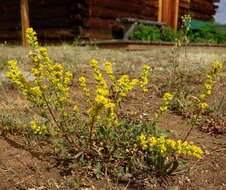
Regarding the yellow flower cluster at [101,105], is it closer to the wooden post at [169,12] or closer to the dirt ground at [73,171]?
the dirt ground at [73,171]

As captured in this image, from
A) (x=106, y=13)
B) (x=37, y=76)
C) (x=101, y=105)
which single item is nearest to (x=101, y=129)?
(x=101, y=105)

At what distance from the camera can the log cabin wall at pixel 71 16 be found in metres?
8.78

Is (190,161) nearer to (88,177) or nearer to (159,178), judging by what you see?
(159,178)

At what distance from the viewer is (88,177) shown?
6.41ft

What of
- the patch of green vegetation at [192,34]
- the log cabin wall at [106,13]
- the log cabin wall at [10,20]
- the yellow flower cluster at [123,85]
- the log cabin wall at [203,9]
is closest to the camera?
the yellow flower cluster at [123,85]

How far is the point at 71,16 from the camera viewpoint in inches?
347

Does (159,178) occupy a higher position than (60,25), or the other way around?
(60,25)

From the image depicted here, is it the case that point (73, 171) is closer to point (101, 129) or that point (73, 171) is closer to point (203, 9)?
point (101, 129)

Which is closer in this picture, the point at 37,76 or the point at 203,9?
the point at 37,76

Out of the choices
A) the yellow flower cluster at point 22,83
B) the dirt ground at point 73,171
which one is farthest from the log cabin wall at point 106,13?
the yellow flower cluster at point 22,83

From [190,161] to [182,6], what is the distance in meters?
12.4

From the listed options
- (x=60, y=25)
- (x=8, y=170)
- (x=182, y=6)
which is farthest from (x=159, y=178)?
(x=182, y=6)

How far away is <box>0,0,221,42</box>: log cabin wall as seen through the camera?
8781mm

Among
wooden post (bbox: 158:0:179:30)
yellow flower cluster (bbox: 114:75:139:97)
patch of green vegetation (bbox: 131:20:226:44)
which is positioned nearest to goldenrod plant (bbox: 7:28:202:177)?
yellow flower cluster (bbox: 114:75:139:97)
